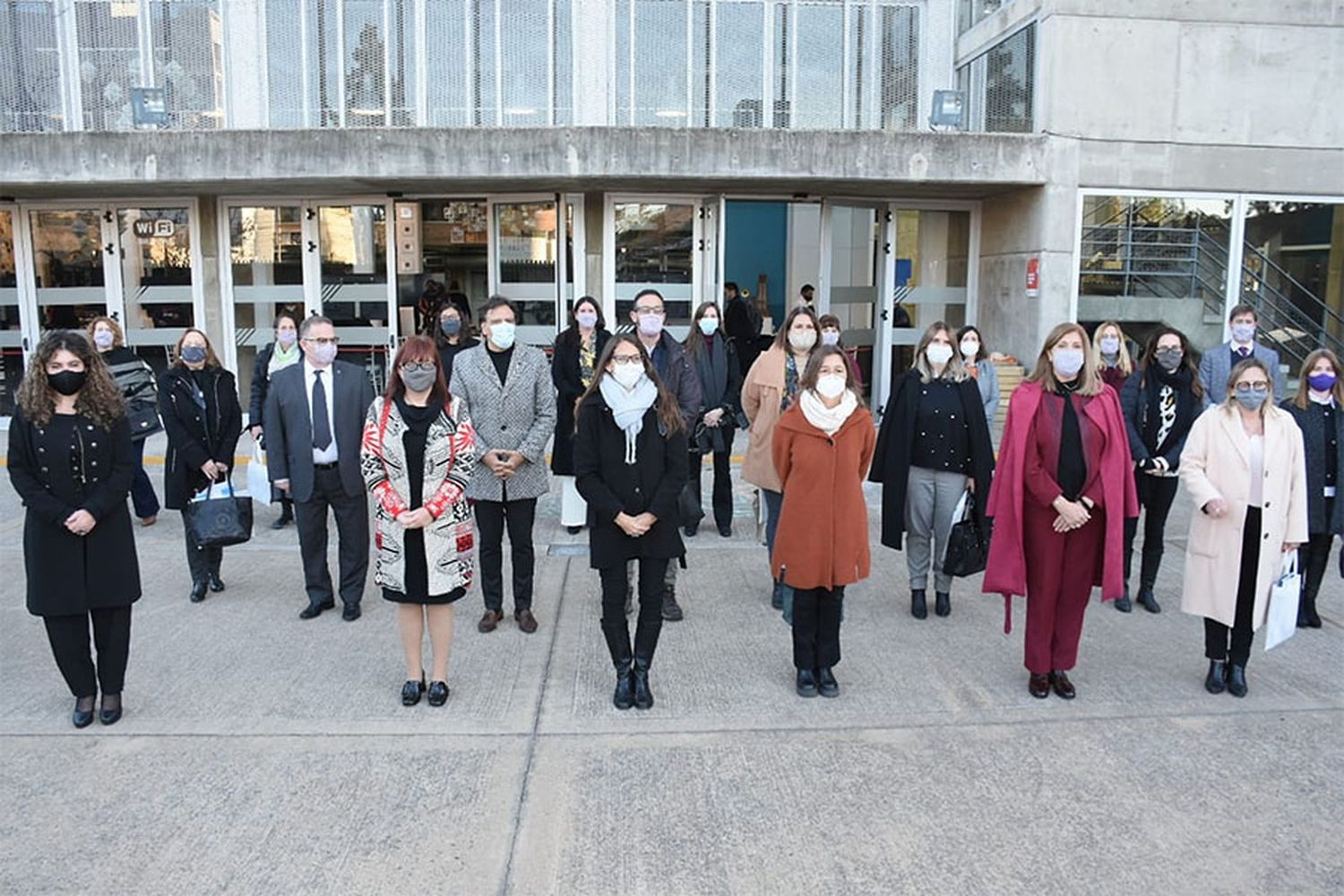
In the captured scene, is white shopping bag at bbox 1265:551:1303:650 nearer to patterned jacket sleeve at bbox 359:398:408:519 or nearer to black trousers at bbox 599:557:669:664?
black trousers at bbox 599:557:669:664

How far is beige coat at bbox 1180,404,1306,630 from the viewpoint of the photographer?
504cm

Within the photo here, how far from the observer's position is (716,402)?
7.99 metres

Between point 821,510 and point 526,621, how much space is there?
2.04m

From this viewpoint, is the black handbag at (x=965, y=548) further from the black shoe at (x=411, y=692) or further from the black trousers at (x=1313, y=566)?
the black shoe at (x=411, y=692)

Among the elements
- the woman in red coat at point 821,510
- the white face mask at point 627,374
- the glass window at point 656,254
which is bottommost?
the woman in red coat at point 821,510

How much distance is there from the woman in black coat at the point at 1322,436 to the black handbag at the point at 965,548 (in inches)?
70.9


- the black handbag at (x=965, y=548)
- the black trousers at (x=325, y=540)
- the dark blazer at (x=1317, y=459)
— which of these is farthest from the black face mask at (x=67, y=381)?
the dark blazer at (x=1317, y=459)

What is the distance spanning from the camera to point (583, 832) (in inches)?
150

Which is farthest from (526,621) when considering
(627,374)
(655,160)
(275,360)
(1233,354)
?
(655,160)

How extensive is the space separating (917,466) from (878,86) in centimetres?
899

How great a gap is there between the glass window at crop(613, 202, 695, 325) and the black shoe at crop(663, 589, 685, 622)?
7.86 meters

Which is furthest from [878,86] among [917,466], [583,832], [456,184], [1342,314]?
[583,832]

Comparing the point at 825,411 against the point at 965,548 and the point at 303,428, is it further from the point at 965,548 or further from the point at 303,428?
the point at 303,428

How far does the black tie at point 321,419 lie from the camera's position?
6.27 meters
